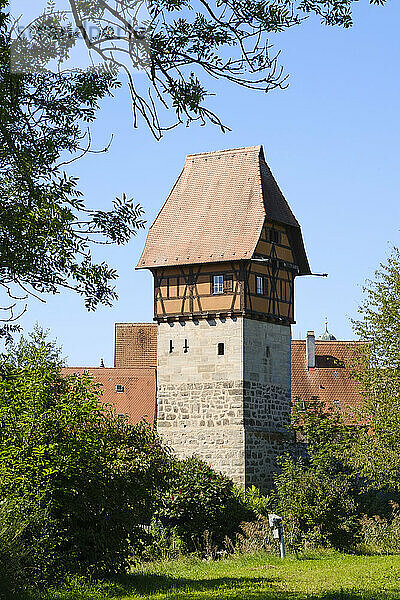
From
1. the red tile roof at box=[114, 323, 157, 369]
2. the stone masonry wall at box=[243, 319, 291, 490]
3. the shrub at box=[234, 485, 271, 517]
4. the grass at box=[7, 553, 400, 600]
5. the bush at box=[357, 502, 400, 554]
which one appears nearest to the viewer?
the grass at box=[7, 553, 400, 600]

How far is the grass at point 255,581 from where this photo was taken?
448 inches

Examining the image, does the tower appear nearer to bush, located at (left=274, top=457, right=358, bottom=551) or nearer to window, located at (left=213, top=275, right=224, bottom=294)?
window, located at (left=213, top=275, right=224, bottom=294)

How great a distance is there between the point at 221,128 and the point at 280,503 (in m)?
17.4

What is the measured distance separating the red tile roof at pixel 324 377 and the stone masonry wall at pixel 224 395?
6.40 m

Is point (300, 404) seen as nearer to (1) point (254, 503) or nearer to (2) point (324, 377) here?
(1) point (254, 503)

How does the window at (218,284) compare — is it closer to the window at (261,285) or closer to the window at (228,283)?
the window at (228,283)

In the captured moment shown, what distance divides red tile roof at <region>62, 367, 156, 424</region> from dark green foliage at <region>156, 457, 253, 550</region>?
11.9 metres

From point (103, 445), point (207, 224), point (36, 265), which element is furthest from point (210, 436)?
point (36, 265)

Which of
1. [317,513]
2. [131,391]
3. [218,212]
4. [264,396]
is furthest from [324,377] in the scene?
[317,513]

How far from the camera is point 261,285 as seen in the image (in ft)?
93.2

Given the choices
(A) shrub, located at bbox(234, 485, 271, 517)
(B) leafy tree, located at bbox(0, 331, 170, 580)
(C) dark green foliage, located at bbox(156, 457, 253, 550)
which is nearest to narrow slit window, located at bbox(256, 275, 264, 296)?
(A) shrub, located at bbox(234, 485, 271, 517)

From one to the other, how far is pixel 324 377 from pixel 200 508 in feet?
47.6

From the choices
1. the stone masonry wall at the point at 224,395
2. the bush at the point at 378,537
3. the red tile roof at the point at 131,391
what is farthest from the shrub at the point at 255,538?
the red tile roof at the point at 131,391

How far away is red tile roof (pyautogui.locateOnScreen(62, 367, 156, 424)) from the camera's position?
36156 millimetres
